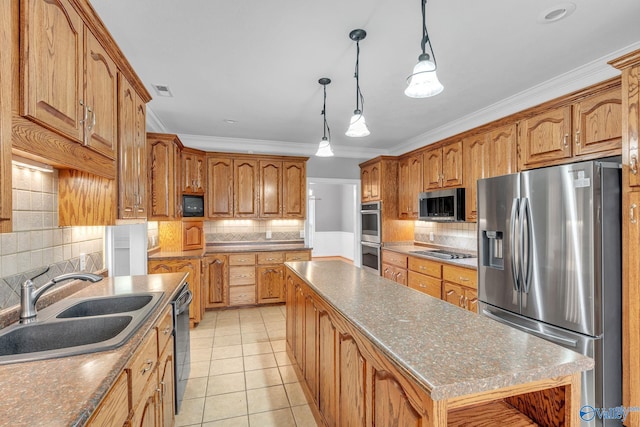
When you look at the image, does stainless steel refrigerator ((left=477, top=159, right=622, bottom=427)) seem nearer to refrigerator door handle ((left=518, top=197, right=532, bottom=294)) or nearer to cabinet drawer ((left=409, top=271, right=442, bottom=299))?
refrigerator door handle ((left=518, top=197, right=532, bottom=294))

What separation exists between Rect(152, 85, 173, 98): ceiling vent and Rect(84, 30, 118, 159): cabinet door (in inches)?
51.0

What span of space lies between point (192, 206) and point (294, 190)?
1.54 metres

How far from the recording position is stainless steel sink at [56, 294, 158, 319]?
1693mm

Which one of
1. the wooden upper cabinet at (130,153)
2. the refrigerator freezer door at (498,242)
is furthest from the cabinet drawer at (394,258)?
the wooden upper cabinet at (130,153)

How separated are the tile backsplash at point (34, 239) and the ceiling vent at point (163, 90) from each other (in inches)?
60.8

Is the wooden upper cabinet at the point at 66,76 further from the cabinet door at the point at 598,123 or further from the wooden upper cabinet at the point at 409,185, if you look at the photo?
the wooden upper cabinet at the point at 409,185

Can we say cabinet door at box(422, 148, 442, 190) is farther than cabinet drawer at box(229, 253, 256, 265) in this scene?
No

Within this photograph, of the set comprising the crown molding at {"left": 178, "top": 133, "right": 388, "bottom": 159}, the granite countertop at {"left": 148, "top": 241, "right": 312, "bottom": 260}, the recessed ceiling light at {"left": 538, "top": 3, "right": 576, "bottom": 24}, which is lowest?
the granite countertop at {"left": 148, "top": 241, "right": 312, "bottom": 260}

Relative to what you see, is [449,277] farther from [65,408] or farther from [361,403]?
[65,408]

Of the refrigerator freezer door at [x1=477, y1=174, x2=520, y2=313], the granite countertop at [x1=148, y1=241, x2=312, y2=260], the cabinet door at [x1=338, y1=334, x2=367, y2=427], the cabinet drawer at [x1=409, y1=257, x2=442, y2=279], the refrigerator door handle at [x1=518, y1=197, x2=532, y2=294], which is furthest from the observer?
the granite countertop at [x1=148, y1=241, x2=312, y2=260]

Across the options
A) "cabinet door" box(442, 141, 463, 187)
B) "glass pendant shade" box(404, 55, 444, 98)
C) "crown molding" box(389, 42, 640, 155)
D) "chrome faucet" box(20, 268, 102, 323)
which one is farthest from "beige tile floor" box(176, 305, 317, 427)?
"crown molding" box(389, 42, 640, 155)

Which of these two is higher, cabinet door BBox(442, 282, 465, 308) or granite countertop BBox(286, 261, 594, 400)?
granite countertop BBox(286, 261, 594, 400)

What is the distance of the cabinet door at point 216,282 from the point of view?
4.30 m

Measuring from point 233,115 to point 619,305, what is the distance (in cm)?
395
